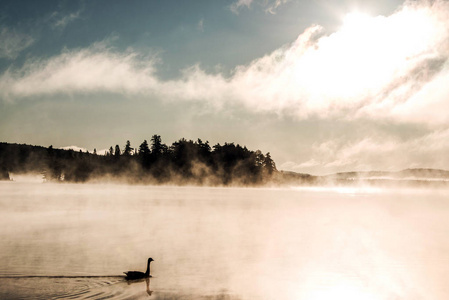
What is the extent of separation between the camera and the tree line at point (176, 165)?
14912 centimetres

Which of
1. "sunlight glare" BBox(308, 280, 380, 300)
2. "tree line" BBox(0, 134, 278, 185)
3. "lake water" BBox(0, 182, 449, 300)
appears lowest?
"sunlight glare" BBox(308, 280, 380, 300)

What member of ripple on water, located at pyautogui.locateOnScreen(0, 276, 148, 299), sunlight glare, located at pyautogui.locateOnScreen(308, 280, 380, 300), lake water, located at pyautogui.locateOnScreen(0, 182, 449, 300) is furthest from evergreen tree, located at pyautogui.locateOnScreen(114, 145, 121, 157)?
sunlight glare, located at pyautogui.locateOnScreen(308, 280, 380, 300)

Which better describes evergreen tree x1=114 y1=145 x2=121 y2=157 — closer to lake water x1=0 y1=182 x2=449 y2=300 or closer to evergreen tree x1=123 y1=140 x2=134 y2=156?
evergreen tree x1=123 y1=140 x2=134 y2=156

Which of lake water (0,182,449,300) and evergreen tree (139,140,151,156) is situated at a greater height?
evergreen tree (139,140,151,156)

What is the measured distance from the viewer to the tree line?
5871 inches

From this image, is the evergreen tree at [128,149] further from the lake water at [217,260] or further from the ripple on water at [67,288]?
the ripple on water at [67,288]

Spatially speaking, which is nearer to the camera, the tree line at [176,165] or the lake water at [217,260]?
the lake water at [217,260]

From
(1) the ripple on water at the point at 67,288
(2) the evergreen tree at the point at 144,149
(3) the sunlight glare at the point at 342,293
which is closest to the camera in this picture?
(1) the ripple on water at the point at 67,288

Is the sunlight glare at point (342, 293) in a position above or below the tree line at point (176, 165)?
below

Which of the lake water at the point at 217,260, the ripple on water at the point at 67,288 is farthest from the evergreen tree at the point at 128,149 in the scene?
the ripple on water at the point at 67,288

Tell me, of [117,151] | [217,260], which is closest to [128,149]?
[117,151]

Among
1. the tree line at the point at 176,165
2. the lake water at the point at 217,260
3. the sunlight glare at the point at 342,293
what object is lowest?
the sunlight glare at the point at 342,293

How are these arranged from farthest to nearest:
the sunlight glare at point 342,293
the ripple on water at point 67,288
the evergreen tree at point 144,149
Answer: the evergreen tree at point 144,149, the sunlight glare at point 342,293, the ripple on water at point 67,288

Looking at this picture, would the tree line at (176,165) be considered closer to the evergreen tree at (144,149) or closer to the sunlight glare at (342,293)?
the evergreen tree at (144,149)
